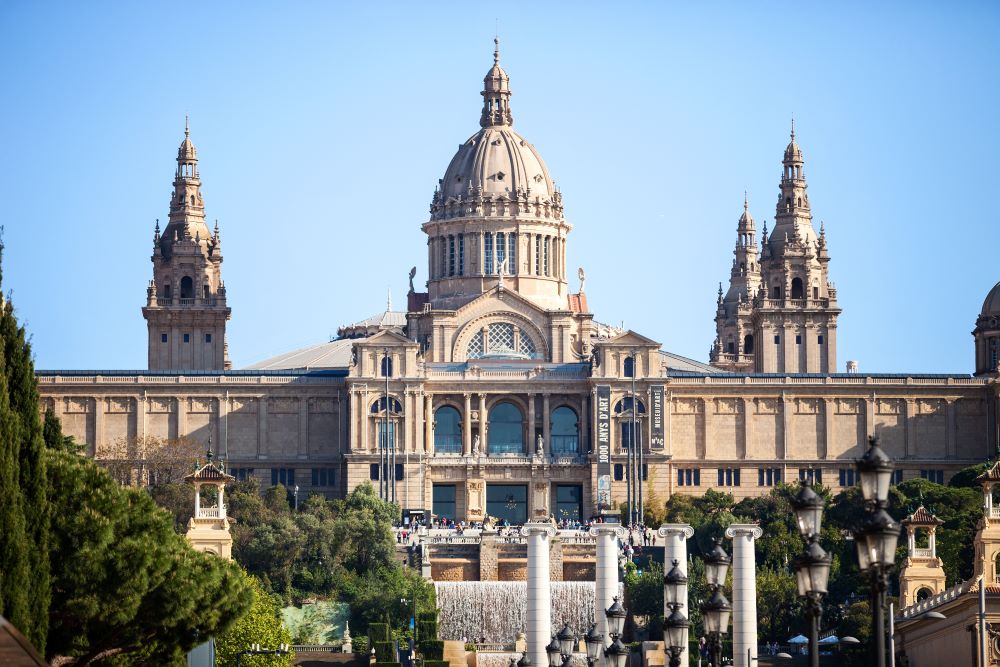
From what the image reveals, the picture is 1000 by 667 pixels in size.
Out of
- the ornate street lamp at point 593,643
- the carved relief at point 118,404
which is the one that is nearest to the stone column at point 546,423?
the carved relief at point 118,404

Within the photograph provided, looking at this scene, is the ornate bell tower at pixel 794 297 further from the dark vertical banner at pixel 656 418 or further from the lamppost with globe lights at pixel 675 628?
the lamppost with globe lights at pixel 675 628

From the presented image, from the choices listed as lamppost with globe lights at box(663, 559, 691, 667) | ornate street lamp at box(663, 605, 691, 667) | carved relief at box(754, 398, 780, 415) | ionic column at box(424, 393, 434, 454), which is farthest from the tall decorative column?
carved relief at box(754, 398, 780, 415)

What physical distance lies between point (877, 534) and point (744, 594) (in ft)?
148

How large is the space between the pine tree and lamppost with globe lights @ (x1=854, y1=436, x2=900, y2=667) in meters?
25.2

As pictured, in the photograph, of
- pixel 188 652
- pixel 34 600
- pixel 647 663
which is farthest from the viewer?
pixel 647 663

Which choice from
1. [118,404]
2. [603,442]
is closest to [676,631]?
[603,442]

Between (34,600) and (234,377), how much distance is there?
10384 centimetres

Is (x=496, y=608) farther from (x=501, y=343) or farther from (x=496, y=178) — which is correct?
(x=496, y=178)

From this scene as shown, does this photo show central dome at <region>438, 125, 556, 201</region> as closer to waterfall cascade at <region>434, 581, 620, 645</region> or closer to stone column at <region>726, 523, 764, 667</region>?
waterfall cascade at <region>434, 581, 620, 645</region>

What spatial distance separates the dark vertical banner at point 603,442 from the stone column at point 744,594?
6868 cm

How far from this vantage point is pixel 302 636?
12200cm

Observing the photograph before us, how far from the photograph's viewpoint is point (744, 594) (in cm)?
8925

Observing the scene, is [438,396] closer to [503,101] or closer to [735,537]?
[503,101]

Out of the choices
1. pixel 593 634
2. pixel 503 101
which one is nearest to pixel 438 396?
pixel 503 101
